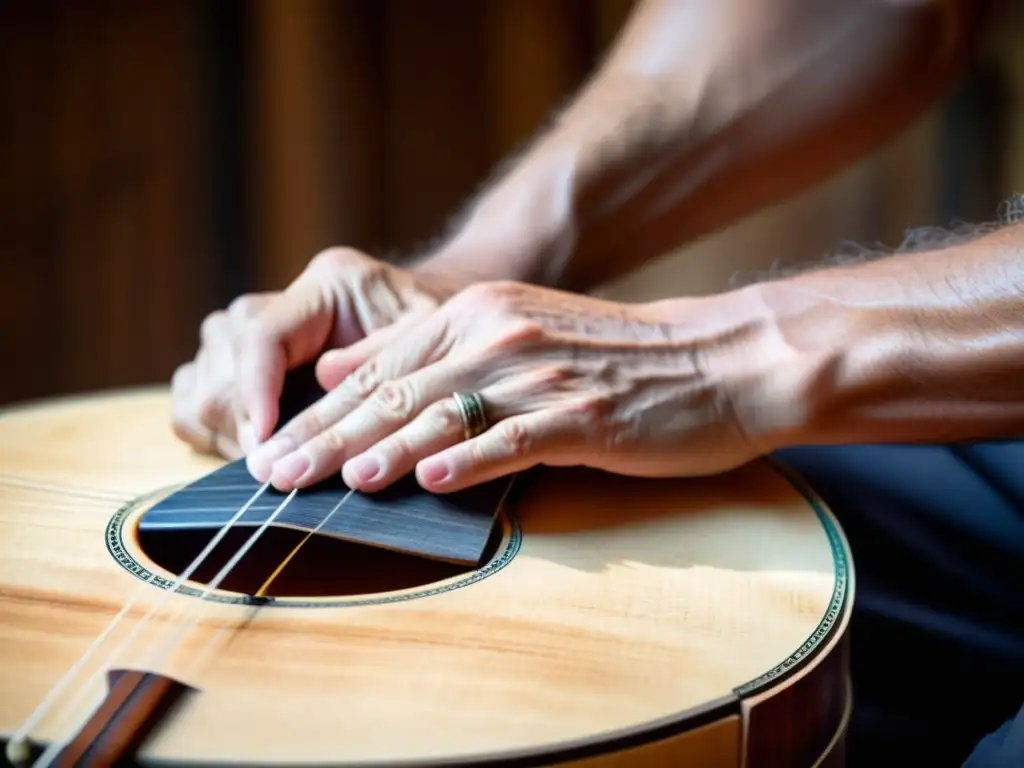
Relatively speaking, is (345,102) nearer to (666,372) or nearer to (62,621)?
(666,372)

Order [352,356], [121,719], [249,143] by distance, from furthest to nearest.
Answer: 1. [249,143]
2. [352,356]
3. [121,719]

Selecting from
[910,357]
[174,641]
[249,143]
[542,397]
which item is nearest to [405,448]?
[542,397]

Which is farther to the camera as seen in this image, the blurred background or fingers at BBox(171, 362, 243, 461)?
the blurred background

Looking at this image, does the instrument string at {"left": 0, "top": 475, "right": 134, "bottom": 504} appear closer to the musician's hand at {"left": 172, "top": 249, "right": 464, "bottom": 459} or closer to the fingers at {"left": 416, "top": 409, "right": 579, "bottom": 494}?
the musician's hand at {"left": 172, "top": 249, "right": 464, "bottom": 459}

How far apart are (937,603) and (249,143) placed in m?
1.53

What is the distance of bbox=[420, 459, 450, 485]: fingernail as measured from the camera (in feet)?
2.08

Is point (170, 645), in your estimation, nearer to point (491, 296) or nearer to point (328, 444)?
point (328, 444)

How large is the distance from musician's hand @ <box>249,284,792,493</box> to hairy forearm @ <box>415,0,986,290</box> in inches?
11.5

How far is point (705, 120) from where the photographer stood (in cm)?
105

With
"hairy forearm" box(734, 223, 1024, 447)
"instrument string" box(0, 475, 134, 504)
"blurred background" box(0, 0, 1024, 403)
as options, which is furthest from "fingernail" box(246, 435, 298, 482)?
"blurred background" box(0, 0, 1024, 403)

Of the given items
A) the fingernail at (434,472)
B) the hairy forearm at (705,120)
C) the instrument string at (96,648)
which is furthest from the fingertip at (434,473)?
the hairy forearm at (705,120)

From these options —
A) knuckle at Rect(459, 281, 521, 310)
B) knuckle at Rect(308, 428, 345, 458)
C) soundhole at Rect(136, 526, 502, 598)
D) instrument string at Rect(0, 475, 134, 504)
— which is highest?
knuckle at Rect(459, 281, 521, 310)

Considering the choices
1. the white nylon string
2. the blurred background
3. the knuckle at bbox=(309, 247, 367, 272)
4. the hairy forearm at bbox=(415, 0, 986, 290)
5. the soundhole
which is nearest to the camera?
the white nylon string

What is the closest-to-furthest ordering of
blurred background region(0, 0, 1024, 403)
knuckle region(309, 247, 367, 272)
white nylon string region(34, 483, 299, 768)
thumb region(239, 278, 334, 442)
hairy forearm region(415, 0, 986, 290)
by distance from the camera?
white nylon string region(34, 483, 299, 768) → thumb region(239, 278, 334, 442) → knuckle region(309, 247, 367, 272) → hairy forearm region(415, 0, 986, 290) → blurred background region(0, 0, 1024, 403)
